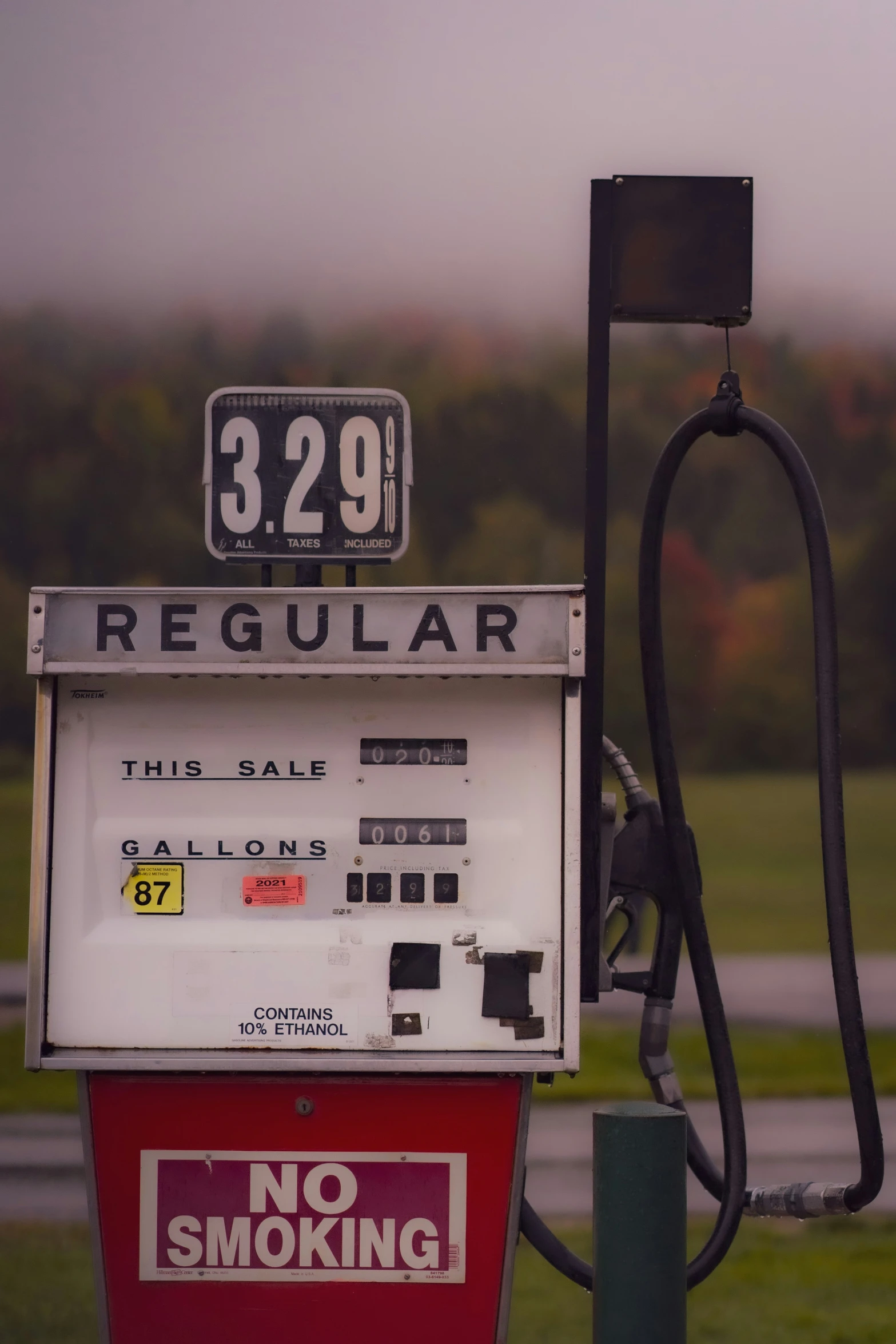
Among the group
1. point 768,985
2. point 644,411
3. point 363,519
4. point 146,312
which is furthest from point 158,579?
point 363,519

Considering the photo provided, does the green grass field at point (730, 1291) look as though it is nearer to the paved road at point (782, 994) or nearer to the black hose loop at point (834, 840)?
the black hose loop at point (834, 840)

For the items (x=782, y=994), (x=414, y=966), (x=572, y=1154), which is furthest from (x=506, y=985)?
(x=782, y=994)

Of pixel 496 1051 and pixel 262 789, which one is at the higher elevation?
pixel 262 789

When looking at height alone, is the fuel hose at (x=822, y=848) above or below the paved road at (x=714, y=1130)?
above

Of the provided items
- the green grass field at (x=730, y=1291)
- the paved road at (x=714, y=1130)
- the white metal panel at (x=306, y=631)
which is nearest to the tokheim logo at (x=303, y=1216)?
the white metal panel at (x=306, y=631)

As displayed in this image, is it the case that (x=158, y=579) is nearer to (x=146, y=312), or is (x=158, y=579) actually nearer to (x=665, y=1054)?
(x=146, y=312)

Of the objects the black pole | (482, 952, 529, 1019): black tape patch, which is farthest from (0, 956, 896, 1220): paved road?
(482, 952, 529, 1019): black tape patch

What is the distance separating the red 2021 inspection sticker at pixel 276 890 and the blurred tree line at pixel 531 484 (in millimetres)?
6566

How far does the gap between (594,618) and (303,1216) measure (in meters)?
1.35

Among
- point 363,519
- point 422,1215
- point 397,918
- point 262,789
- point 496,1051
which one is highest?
point 363,519

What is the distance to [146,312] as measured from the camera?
1030cm

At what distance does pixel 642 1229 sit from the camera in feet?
9.61

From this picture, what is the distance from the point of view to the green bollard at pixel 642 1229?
2930 mm

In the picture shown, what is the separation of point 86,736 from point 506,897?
900 millimetres
